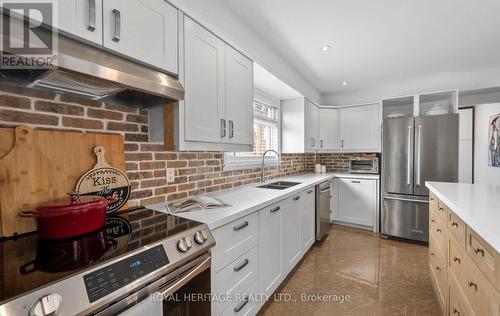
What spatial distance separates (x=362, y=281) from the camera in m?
2.20

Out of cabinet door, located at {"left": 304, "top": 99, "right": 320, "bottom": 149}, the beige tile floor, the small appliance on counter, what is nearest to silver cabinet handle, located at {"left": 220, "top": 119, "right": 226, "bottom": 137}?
the beige tile floor

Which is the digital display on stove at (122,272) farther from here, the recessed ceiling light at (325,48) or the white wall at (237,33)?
the recessed ceiling light at (325,48)

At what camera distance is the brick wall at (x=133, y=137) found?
1021mm

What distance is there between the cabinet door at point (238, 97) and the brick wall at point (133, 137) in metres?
0.37

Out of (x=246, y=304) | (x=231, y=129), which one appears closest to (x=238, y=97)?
(x=231, y=129)

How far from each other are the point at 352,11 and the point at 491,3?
1.09 metres

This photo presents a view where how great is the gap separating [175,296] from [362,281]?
195 cm

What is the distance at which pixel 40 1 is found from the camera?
2.68 feet

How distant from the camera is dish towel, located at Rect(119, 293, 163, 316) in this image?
0.75 meters

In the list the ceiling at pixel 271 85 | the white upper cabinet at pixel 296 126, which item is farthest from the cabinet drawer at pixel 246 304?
the white upper cabinet at pixel 296 126

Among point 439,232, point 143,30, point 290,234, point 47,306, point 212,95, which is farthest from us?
point 290,234

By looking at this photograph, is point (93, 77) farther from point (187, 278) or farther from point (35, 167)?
point (187, 278)

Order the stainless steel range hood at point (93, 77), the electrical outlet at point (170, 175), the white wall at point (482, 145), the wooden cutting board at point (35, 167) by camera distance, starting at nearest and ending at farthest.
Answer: the stainless steel range hood at point (93, 77) → the wooden cutting board at point (35, 167) → the electrical outlet at point (170, 175) → the white wall at point (482, 145)

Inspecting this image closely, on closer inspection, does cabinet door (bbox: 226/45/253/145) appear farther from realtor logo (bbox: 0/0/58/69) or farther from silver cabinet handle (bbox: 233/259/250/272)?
realtor logo (bbox: 0/0/58/69)
